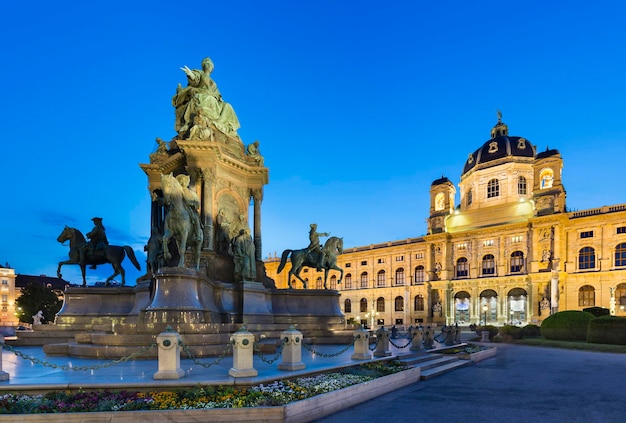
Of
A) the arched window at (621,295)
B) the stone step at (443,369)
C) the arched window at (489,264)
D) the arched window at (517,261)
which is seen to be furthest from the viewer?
the arched window at (489,264)

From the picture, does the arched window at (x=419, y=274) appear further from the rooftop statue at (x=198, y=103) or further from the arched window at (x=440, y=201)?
the rooftop statue at (x=198, y=103)

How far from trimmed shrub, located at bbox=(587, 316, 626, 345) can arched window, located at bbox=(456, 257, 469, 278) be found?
41.9 meters

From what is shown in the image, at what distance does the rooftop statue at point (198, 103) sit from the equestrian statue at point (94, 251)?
20.4 ft

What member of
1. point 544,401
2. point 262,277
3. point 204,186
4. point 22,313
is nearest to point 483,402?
point 544,401

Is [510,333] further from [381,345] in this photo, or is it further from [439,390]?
[439,390]

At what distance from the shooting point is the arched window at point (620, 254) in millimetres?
56938

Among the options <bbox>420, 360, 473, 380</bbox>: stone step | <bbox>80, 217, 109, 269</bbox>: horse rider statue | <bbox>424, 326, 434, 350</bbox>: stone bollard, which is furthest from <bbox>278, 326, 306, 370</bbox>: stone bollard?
<bbox>80, 217, 109, 269</bbox>: horse rider statue

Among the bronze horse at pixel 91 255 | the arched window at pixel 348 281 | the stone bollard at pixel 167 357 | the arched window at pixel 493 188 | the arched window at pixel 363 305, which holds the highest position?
the arched window at pixel 493 188

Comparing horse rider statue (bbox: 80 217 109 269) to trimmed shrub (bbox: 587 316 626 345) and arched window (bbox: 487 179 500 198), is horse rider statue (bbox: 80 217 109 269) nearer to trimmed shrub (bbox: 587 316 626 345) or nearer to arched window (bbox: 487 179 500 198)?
trimmed shrub (bbox: 587 316 626 345)

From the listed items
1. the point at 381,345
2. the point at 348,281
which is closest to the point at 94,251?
the point at 381,345

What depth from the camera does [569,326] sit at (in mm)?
34250

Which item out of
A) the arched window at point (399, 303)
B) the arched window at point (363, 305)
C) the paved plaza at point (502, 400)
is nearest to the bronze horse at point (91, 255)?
the paved plaza at point (502, 400)

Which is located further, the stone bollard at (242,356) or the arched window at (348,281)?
the arched window at (348,281)

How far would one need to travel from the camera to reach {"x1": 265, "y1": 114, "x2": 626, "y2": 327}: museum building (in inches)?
2331
